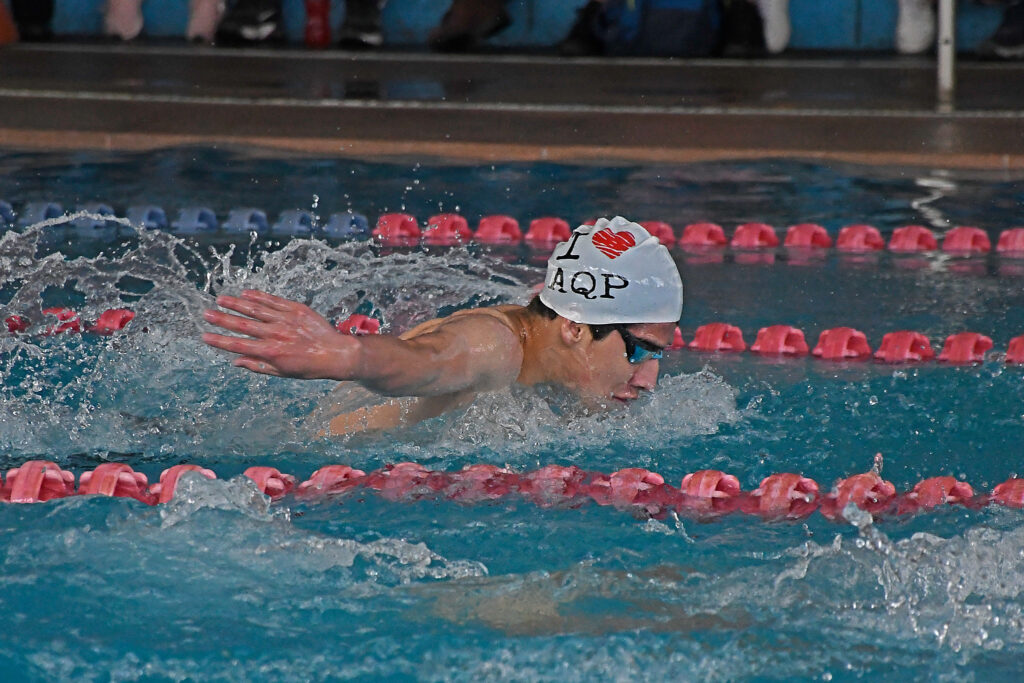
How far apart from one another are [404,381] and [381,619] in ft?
1.54

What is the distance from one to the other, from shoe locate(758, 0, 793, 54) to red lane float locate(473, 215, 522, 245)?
5.18 m

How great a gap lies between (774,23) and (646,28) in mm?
989

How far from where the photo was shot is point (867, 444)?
367cm

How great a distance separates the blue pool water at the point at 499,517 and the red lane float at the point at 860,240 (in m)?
0.16

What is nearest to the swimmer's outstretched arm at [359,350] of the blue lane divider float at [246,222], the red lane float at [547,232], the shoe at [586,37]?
the red lane float at [547,232]

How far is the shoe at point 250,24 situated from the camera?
1130 centimetres

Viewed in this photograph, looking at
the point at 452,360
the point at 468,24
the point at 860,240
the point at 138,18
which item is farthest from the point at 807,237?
the point at 138,18

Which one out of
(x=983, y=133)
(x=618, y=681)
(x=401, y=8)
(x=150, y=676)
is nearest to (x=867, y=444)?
(x=618, y=681)

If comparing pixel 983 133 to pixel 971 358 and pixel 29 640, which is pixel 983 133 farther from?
pixel 29 640

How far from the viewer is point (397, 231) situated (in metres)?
5.97

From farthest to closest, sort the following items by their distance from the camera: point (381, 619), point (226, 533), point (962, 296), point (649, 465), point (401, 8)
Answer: point (401, 8)
point (962, 296)
point (649, 465)
point (226, 533)
point (381, 619)

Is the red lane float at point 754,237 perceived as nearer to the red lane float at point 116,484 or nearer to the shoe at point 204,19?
the red lane float at point 116,484

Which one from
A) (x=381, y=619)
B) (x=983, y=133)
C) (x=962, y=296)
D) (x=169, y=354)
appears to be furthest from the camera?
(x=983, y=133)

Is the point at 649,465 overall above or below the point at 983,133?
below
